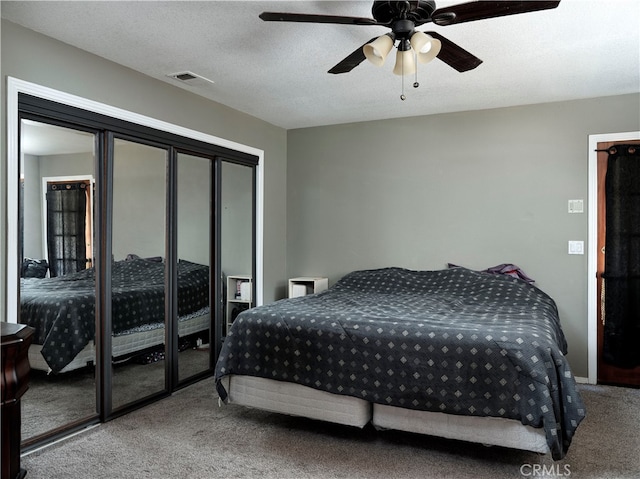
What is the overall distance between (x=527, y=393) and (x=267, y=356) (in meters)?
1.45

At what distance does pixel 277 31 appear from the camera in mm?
2623

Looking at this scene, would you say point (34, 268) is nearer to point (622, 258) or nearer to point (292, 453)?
point (292, 453)

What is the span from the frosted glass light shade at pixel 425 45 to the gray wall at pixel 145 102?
79.3 inches

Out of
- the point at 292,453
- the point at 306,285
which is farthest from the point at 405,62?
the point at 306,285

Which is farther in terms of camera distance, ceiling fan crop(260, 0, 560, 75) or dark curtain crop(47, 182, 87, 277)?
dark curtain crop(47, 182, 87, 277)

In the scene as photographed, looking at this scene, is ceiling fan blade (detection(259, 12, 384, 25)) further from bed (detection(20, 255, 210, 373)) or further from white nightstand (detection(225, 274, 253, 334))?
white nightstand (detection(225, 274, 253, 334))

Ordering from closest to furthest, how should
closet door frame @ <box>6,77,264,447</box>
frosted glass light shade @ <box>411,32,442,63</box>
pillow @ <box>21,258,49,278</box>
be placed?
1. frosted glass light shade @ <box>411,32,442,63</box>
2. closet door frame @ <box>6,77,264,447</box>
3. pillow @ <box>21,258,49,278</box>

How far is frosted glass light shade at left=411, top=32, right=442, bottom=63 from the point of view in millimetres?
2123

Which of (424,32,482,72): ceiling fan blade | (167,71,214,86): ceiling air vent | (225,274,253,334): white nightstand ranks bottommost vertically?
(225,274,253,334): white nightstand

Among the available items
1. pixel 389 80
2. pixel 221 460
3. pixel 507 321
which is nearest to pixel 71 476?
pixel 221 460

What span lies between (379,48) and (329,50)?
2.70 ft

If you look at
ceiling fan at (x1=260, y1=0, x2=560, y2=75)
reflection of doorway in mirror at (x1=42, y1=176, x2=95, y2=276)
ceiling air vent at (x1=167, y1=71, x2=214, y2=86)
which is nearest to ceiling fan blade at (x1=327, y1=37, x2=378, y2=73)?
ceiling fan at (x1=260, y1=0, x2=560, y2=75)

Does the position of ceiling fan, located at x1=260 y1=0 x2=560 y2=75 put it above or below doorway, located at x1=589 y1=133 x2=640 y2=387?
above

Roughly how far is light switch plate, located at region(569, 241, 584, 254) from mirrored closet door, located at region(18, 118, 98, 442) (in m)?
3.69
